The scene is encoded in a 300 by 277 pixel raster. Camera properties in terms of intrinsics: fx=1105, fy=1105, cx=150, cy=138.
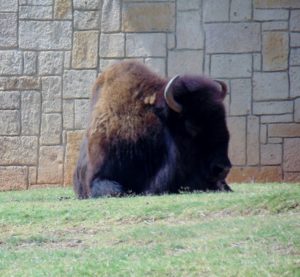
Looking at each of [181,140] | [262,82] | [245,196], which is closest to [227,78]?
[262,82]

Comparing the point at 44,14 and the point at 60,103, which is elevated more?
the point at 44,14

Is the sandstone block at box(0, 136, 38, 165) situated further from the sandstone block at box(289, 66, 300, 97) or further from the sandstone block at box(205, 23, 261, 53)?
the sandstone block at box(289, 66, 300, 97)

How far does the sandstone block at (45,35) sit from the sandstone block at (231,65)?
6.74 feet

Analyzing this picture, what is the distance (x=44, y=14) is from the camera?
15.5 meters

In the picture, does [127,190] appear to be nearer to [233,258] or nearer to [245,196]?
[245,196]

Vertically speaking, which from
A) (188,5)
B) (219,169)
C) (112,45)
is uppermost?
(188,5)

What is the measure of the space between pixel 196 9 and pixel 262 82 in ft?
4.47

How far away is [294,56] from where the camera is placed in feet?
50.2

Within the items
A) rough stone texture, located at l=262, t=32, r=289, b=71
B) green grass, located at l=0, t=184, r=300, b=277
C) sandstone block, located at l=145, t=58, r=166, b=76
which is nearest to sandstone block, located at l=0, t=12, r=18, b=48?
sandstone block, located at l=145, t=58, r=166, b=76

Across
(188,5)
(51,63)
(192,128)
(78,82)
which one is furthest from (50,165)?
(192,128)

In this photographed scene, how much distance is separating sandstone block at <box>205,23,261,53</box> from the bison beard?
3933mm

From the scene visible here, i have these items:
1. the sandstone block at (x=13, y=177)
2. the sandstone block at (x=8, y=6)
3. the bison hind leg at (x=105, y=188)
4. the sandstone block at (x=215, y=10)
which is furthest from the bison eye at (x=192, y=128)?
the sandstone block at (x=8, y=6)

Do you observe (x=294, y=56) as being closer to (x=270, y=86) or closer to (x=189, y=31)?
(x=270, y=86)

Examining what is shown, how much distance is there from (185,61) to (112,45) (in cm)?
104
